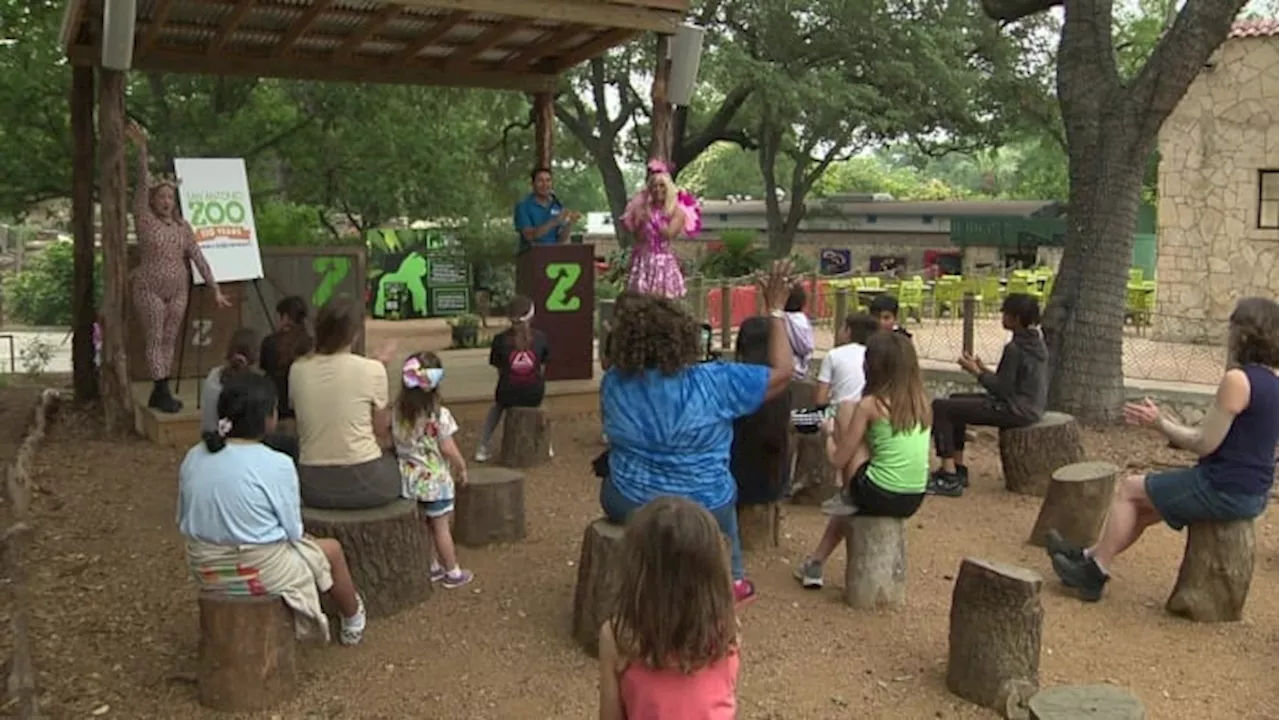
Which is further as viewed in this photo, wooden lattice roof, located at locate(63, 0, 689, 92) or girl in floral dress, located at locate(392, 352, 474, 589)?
wooden lattice roof, located at locate(63, 0, 689, 92)

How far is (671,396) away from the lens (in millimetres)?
4098

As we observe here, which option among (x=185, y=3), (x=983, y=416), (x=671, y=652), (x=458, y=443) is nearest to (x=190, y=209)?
(x=185, y=3)

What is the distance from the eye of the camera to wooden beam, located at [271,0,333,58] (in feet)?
27.2

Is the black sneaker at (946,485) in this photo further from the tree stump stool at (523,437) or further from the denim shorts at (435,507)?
the denim shorts at (435,507)

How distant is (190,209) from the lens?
9.15 m

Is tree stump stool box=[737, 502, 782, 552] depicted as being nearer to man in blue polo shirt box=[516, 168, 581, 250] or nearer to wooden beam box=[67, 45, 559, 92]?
man in blue polo shirt box=[516, 168, 581, 250]

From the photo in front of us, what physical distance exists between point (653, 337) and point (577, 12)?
448 centimetres

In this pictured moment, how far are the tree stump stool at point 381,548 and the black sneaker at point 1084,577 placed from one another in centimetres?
271

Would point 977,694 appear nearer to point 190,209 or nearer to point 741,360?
point 741,360

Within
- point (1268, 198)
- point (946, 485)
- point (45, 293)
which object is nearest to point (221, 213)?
point (946, 485)

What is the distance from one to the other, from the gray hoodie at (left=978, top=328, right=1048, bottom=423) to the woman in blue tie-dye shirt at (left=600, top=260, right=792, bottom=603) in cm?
284

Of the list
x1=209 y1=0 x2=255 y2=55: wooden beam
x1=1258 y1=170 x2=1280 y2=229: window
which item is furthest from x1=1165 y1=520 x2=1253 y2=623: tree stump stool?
x1=1258 y1=170 x2=1280 y2=229: window

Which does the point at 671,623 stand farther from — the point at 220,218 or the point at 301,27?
the point at 220,218

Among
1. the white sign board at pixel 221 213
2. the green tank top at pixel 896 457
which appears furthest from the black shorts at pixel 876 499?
the white sign board at pixel 221 213
